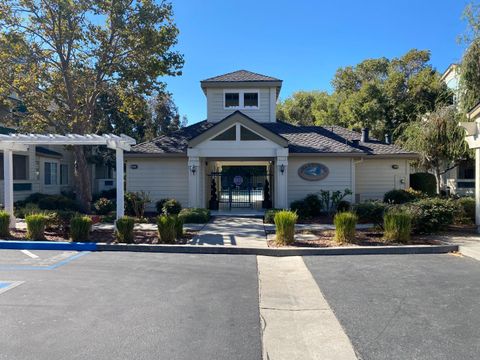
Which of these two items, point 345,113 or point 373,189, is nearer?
point 373,189

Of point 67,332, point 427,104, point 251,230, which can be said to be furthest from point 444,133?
point 67,332

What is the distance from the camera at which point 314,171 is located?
56.9 ft

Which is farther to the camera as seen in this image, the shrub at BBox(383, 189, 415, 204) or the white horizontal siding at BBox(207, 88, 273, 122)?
the white horizontal siding at BBox(207, 88, 273, 122)

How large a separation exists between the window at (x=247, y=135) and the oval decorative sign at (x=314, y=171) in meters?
2.64

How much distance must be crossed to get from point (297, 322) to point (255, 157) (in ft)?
41.2

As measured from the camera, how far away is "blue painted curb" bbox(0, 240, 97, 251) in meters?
9.57

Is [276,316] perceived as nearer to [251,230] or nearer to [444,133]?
[251,230]

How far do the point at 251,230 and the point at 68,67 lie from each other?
11.1 m

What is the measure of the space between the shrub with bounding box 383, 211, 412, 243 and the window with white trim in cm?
2180

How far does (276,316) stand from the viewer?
16.7 feet

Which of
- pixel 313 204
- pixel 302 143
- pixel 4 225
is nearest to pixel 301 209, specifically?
pixel 313 204

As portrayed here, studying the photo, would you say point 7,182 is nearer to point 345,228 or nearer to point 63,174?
point 345,228

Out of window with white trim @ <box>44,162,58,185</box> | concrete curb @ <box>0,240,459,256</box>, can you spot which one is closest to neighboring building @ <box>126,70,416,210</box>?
concrete curb @ <box>0,240,459,256</box>

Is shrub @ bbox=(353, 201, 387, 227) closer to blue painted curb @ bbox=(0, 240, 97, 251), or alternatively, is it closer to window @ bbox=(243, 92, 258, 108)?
blue painted curb @ bbox=(0, 240, 97, 251)
